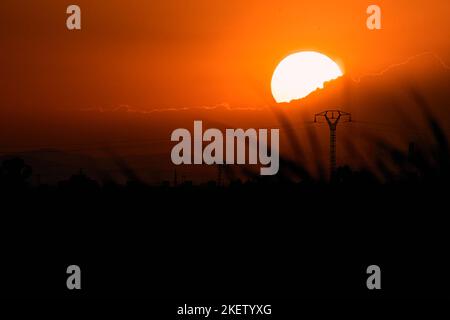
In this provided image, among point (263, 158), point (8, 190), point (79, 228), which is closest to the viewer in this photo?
point (263, 158)

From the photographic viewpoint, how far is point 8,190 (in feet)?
41.4

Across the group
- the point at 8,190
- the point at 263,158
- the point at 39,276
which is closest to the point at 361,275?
the point at 263,158

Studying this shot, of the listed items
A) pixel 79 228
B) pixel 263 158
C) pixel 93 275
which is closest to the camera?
pixel 263 158

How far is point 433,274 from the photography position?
364 inches

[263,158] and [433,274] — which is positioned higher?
[263,158]

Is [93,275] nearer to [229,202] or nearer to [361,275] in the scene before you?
[229,202]

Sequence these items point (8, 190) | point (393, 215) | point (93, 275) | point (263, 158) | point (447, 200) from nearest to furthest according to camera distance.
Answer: point (263, 158), point (447, 200), point (393, 215), point (93, 275), point (8, 190)

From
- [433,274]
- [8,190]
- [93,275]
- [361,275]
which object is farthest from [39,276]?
[433,274]

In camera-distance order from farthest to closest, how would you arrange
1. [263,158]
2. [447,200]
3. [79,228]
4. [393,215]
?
[79,228]
[393,215]
[447,200]
[263,158]

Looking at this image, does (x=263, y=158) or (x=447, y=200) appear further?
(x=447, y=200)

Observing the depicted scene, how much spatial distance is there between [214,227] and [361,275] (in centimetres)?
204

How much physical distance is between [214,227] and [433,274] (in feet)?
9.21
